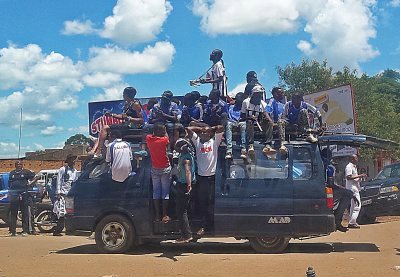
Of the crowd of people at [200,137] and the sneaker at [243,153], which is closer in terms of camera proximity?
the sneaker at [243,153]

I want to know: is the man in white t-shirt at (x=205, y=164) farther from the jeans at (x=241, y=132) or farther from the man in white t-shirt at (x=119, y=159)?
the man in white t-shirt at (x=119, y=159)

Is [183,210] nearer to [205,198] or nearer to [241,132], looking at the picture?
[205,198]

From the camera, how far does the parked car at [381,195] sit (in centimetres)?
1497

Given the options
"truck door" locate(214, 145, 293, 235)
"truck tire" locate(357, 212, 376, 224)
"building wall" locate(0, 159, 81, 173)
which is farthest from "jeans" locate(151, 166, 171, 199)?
"building wall" locate(0, 159, 81, 173)

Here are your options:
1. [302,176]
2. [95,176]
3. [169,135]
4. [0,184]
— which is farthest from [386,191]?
[0,184]

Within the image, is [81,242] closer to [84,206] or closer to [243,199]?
[84,206]

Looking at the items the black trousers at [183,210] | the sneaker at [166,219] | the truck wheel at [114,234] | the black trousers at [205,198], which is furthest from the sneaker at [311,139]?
the truck wheel at [114,234]

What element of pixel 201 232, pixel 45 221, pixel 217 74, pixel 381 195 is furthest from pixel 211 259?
pixel 381 195

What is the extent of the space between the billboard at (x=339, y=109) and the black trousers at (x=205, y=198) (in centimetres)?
1164

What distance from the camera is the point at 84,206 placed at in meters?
10.2

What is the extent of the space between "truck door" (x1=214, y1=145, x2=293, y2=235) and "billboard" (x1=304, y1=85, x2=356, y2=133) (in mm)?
11425

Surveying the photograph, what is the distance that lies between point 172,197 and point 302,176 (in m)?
2.28

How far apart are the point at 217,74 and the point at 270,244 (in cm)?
383

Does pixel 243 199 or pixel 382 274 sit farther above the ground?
pixel 243 199
